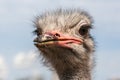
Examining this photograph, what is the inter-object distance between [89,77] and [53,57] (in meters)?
0.69

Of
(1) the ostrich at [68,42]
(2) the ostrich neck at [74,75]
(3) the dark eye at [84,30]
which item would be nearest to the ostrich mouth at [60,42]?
(1) the ostrich at [68,42]

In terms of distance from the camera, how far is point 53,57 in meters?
8.59

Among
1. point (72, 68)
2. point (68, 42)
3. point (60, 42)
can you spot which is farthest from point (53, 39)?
point (72, 68)

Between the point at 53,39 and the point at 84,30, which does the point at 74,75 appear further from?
the point at 53,39

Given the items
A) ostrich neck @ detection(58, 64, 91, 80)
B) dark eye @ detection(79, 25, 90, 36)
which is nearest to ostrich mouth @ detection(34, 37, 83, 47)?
dark eye @ detection(79, 25, 90, 36)

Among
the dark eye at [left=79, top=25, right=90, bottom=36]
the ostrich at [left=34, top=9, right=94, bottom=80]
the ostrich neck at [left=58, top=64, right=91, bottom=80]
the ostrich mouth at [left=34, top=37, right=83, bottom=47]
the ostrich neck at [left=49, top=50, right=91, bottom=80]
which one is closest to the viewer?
the ostrich mouth at [left=34, top=37, right=83, bottom=47]

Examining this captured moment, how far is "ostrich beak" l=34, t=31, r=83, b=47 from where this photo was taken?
8016mm

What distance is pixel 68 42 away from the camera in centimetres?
842

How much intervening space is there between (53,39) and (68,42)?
0.34m

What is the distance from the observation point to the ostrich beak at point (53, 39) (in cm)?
802

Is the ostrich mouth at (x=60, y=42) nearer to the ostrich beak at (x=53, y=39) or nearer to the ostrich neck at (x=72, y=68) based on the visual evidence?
the ostrich beak at (x=53, y=39)

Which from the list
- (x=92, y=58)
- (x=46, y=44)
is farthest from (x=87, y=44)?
(x=46, y=44)

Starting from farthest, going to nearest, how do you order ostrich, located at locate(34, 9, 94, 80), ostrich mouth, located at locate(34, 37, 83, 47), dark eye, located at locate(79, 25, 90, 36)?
1. dark eye, located at locate(79, 25, 90, 36)
2. ostrich, located at locate(34, 9, 94, 80)
3. ostrich mouth, located at locate(34, 37, 83, 47)

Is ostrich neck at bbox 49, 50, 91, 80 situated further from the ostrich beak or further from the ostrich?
the ostrich beak
